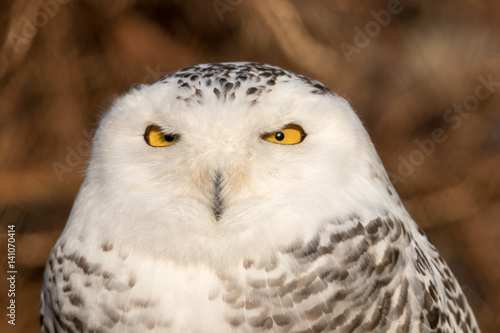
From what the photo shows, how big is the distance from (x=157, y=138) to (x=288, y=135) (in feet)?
0.95

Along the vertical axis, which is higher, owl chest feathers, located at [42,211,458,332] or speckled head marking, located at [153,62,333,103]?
speckled head marking, located at [153,62,333,103]

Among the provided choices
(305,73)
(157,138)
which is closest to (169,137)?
(157,138)

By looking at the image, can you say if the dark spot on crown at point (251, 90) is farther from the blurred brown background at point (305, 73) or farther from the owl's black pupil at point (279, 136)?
the blurred brown background at point (305, 73)

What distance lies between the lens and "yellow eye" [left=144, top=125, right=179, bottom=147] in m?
1.24

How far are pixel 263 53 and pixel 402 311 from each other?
1.20m

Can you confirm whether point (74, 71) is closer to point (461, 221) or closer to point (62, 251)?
point (62, 251)

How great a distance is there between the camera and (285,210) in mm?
1190

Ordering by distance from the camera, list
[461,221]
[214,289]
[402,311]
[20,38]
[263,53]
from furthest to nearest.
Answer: [461,221]
[263,53]
[20,38]
[402,311]
[214,289]

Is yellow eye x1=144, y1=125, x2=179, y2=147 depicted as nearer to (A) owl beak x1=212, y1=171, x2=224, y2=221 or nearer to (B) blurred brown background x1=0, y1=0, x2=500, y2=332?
(A) owl beak x1=212, y1=171, x2=224, y2=221

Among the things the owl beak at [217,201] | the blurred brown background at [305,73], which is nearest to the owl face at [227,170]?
the owl beak at [217,201]

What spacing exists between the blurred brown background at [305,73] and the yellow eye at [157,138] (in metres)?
0.76

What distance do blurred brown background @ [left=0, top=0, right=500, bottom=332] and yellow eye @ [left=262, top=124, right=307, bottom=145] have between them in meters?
0.94

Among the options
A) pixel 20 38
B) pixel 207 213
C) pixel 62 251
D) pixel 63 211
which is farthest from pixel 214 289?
pixel 20 38

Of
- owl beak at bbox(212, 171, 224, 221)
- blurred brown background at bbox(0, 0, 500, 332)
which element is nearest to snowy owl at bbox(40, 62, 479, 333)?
owl beak at bbox(212, 171, 224, 221)
